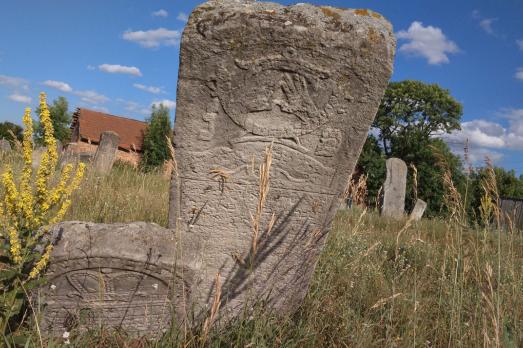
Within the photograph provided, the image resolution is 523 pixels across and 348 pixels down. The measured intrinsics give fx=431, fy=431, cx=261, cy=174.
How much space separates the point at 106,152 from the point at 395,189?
707 cm

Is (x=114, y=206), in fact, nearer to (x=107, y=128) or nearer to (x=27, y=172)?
(x=27, y=172)

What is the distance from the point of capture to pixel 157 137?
2980 centimetres

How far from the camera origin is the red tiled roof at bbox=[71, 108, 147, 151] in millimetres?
29556

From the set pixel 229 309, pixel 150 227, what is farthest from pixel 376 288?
pixel 150 227

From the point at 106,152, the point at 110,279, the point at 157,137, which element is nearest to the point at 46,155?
the point at 110,279

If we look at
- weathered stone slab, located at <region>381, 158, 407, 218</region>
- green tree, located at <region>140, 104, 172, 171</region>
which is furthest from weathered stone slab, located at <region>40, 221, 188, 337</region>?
green tree, located at <region>140, 104, 172, 171</region>

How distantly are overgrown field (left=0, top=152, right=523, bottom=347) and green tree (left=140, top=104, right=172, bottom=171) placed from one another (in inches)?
837

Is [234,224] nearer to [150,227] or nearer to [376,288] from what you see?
[150,227]

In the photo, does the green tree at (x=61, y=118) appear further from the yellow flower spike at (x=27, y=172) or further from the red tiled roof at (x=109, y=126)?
the yellow flower spike at (x=27, y=172)

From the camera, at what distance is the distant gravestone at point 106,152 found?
30.4 ft

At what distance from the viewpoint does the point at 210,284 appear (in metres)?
2.78

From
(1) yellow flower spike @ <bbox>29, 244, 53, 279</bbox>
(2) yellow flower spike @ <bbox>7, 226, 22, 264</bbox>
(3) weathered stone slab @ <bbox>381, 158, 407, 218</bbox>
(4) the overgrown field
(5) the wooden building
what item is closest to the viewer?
(2) yellow flower spike @ <bbox>7, 226, 22, 264</bbox>

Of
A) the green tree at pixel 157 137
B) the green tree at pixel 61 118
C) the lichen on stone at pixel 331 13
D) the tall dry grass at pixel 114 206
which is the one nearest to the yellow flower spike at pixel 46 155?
the lichen on stone at pixel 331 13

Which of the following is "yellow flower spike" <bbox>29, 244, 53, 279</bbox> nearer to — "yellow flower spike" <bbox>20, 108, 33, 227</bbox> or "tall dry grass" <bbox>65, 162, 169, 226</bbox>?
"yellow flower spike" <bbox>20, 108, 33, 227</bbox>
